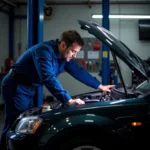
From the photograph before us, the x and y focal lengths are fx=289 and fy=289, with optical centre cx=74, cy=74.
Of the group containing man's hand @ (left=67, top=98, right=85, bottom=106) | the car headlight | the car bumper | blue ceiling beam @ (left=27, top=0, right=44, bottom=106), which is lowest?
the car bumper

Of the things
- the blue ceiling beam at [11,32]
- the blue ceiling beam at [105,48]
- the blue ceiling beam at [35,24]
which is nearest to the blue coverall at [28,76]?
the blue ceiling beam at [35,24]

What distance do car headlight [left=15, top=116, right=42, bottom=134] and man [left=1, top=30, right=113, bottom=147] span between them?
12.4 inches

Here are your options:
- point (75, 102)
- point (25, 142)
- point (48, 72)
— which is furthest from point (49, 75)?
point (25, 142)

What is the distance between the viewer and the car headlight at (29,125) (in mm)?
2571

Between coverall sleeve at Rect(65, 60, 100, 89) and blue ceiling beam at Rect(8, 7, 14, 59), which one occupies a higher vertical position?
blue ceiling beam at Rect(8, 7, 14, 59)

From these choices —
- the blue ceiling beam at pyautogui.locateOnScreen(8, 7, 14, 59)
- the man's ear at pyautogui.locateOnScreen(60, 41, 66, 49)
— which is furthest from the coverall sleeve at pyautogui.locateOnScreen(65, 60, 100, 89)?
the blue ceiling beam at pyautogui.locateOnScreen(8, 7, 14, 59)

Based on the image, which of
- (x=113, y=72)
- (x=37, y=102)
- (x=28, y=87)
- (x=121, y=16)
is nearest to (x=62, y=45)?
(x=28, y=87)

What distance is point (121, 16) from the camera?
363 inches

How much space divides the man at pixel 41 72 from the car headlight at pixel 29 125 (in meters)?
0.32

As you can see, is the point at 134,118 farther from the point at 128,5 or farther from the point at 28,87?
the point at 128,5

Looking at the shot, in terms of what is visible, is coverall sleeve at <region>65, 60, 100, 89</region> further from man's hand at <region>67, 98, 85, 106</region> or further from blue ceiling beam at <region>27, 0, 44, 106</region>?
blue ceiling beam at <region>27, 0, 44, 106</region>

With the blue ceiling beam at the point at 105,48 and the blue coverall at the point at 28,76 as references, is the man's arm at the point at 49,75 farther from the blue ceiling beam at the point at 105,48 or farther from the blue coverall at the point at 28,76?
the blue ceiling beam at the point at 105,48

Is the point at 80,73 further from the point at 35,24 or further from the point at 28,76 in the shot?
the point at 35,24

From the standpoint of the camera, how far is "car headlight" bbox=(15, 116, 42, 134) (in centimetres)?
257
